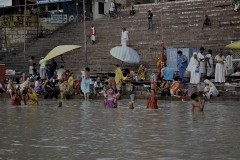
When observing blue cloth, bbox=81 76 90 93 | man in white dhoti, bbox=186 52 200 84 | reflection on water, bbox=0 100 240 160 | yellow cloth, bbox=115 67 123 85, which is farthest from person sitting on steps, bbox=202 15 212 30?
reflection on water, bbox=0 100 240 160

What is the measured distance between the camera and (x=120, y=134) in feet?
38.9

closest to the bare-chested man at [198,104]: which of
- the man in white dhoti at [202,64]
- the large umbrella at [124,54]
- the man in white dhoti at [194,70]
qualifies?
the man in white dhoti at [194,70]

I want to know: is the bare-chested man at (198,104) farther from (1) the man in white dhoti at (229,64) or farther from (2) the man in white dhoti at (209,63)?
(1) the man in white dhoti at (229,64)

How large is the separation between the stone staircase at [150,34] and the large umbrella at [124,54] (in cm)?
78

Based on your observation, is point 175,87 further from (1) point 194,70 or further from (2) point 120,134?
(2) point 120,134

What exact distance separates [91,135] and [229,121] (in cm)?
386

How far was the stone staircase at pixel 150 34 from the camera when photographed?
94.0ft

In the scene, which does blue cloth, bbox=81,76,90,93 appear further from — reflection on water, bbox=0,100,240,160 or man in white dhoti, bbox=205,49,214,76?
reflection on water, bbox=0,100,240,160

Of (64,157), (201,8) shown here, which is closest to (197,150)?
(64,157)

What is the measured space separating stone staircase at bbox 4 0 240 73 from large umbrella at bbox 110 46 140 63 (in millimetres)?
779

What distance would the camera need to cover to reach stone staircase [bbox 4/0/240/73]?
2866 cm

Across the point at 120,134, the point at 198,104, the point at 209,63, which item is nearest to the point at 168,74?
the point at 209,63

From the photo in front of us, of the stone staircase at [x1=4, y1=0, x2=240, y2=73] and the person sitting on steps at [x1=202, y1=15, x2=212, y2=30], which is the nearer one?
the stone staircase at [x1=4, y1=0, x2=240, y2=73]

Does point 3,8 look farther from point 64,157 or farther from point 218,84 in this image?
point 64,157
